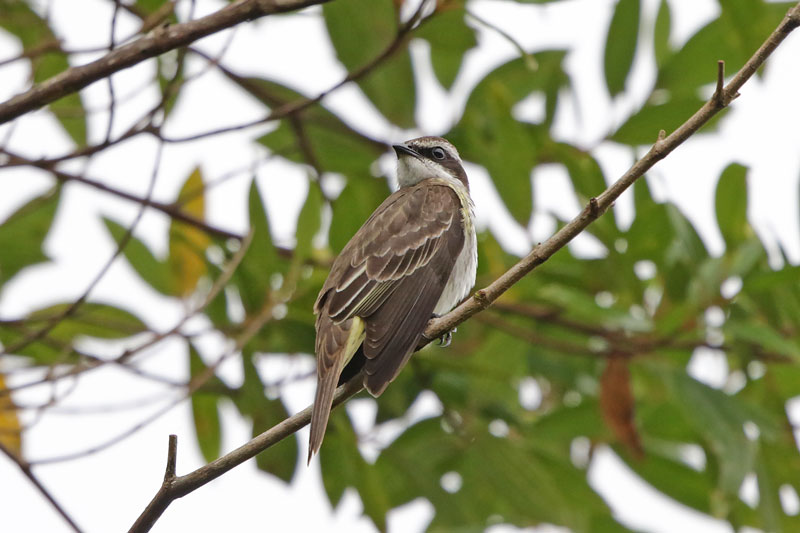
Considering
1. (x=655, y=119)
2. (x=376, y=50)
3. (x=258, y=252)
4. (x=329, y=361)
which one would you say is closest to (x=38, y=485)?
(x=329, y=361)

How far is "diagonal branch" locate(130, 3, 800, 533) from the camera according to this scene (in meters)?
3.01

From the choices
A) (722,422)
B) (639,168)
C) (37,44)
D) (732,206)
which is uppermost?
(639,168)

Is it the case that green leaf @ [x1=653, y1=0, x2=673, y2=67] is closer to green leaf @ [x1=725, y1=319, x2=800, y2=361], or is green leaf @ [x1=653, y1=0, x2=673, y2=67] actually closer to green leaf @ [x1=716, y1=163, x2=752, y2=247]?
green leaf @ [x1=716, y1=163, x2=752, y2=247]

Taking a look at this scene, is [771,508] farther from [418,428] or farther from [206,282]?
[206,282]

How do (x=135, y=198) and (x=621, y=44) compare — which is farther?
(x=621, y=44)

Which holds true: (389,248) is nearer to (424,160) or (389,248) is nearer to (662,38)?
(424,160)

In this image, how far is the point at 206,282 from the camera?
6.20 m

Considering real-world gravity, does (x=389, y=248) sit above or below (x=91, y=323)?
above

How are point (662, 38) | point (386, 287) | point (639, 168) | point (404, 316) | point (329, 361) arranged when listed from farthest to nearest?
point (662, 38)
point (386, 287)
point (404, 316)
point (329, 361)
point (639, 168)

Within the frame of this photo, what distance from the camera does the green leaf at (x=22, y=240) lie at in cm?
598

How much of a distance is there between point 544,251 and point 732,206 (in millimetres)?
2628

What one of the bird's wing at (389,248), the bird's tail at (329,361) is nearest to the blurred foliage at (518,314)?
the bird's wing at (389,248)

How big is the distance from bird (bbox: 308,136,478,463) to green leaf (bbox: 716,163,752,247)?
4.20ft

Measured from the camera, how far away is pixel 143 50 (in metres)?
3.44
